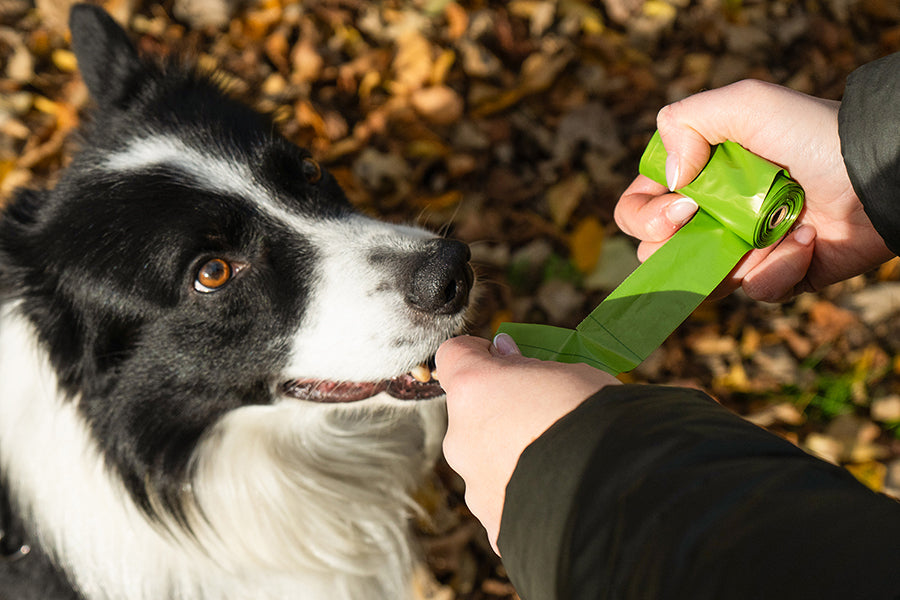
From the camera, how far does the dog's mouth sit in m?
1.85

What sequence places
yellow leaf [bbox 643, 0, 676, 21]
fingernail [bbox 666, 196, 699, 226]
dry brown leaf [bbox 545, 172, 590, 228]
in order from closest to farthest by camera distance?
fingernail [bbox 666, 196, 699, 226]
dry brown leaf [bbox 545, 172, 590, 228]
yellow leaf [bbox 643, 0, 676, 21]

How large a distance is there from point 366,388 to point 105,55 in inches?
58.8

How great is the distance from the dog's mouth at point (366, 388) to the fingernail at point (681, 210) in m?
0.78

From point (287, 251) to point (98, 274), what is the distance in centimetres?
51

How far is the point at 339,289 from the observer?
1778 mm

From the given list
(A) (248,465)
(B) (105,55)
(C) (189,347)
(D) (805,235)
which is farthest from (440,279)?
(B) (105,55)

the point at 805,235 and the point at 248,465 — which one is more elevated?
the point at 805,235

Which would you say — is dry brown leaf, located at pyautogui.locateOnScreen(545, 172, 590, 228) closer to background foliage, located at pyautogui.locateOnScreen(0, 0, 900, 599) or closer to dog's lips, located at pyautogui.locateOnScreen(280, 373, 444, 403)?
background foliage, located at pyautogui.locateOnScreen(0, 0, 900, 599)

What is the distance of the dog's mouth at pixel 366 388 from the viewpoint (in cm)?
185

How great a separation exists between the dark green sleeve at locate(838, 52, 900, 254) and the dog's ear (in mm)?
2164

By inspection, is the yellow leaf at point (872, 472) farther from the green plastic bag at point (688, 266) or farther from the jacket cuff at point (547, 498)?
the jacket cuff at point (547, 498)

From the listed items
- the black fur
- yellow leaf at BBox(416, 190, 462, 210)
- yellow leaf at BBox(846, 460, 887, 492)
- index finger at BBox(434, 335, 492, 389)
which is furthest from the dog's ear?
yellow leaf at BBox(846, 460, 887, 492)

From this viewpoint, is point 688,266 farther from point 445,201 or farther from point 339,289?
point 445,201

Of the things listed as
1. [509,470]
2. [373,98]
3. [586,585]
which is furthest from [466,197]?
[586,585]
